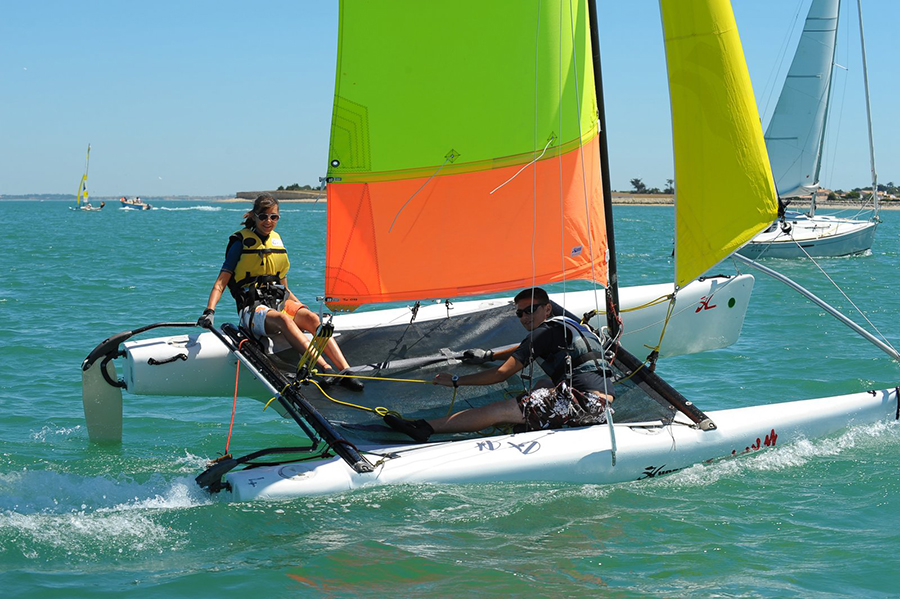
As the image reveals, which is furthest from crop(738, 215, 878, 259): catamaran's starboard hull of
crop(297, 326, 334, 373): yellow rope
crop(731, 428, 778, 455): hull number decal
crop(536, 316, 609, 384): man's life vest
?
crop(297, 326, 334, 373): yellow rope

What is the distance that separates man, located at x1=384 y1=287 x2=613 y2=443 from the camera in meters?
5.40

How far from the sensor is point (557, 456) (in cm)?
505

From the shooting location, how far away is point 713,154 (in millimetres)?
5426

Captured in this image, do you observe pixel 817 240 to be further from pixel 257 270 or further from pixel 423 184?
pixel 257 270

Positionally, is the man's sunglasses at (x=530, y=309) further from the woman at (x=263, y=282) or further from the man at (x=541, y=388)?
the woman at (x=263, y=282)

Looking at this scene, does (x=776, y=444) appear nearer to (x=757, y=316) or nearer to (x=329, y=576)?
(x=329, y=576)

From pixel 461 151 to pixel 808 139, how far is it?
58.8 ft

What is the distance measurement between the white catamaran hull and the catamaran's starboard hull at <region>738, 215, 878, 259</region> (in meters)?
13.8

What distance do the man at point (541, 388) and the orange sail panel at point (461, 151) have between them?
0.45 m

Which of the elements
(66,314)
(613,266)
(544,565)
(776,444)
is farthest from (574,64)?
(66,314)

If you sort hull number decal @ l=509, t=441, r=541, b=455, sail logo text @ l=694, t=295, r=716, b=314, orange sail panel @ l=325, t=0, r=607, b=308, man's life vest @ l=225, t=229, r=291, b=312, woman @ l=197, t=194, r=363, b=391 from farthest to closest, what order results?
sail logo text @ l=694, t=295, r=716, b=314
man's life vest @ l=225, t=229, r=291, b=312
woman @ l=197, t=194, r=363, b=391
orange sail panel @ l=325, t=0, r=607, b=308
hull number decal @ l=509, t=441, r=541, b=455

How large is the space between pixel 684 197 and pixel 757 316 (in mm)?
7200

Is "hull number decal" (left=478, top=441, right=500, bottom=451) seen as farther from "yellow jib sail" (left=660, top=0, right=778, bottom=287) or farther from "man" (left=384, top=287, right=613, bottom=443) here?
"yellow jib sail" (left=660, top=0, right=778, bottom=287)

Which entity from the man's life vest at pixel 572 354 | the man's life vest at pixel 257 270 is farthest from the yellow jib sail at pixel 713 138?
the man's life vest at pixel 257 270
